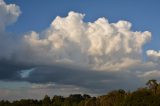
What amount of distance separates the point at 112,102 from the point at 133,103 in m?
15.1

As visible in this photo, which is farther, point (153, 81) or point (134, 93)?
point (153, 81)

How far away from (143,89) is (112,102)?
1343 centimetres

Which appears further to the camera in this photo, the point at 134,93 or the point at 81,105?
the point at 81,105

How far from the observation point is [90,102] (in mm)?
185625

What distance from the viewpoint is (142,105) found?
157 meters

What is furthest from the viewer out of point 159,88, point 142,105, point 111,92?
point 111,92

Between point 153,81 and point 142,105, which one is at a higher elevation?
point 153,81

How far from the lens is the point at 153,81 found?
176 meters

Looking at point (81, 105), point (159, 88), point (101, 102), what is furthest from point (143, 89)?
point (81, 105)

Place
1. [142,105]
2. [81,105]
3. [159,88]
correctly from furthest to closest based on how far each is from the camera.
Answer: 1. [81,105]
2. [159,88]
3. [142,105]

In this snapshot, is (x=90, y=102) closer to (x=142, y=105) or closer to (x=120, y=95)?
(x=120, y=95)

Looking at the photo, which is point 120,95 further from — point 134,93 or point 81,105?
point 81,105

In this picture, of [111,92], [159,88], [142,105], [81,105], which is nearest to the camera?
[142,105]

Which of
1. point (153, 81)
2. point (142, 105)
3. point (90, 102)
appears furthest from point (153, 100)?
point (90, 102)
